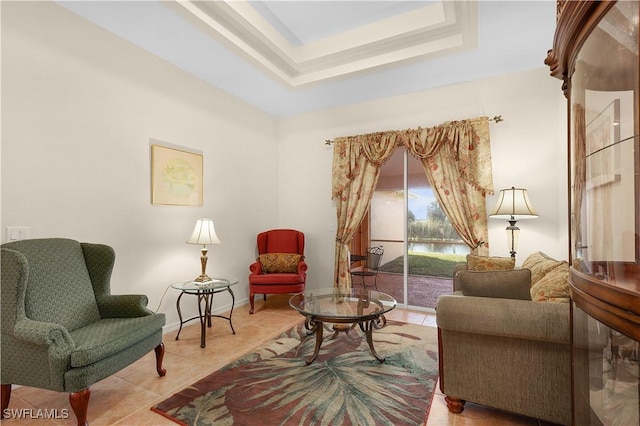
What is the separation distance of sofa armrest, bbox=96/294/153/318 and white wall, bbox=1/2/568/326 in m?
0.60

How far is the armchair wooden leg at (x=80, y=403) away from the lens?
1.71 m

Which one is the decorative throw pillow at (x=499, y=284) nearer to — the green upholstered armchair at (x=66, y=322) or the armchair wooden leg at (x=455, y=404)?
the armchair wooden leg at (x=455, y=404)

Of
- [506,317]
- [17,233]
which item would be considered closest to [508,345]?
[506,317]

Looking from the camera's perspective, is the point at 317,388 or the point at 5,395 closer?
the point at 5,395

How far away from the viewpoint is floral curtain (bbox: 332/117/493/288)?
3.72 meters

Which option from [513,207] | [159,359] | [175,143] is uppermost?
[175,143]

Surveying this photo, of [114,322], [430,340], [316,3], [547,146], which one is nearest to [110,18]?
[316,3]

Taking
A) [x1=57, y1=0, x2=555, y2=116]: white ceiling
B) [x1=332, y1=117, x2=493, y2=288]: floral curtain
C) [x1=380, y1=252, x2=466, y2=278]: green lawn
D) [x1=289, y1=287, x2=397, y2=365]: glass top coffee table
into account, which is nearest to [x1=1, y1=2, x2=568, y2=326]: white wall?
[x1=332, y1=117, x2=493, y2=288]: floral curtain

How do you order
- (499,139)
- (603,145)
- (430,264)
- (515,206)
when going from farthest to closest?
(430,264) → (499,139) → (515,206) → (603,145)

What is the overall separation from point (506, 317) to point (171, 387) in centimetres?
232

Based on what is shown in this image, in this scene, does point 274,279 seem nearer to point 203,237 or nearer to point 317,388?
point 203,237

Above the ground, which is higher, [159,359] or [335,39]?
[335,39]

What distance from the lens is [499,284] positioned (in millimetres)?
1839

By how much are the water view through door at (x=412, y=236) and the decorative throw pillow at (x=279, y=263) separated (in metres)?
1.36
